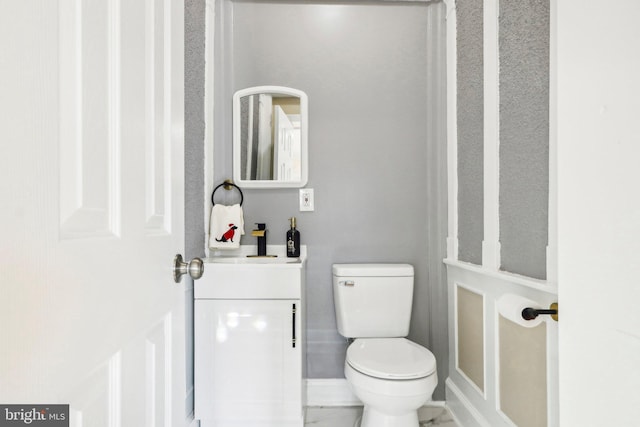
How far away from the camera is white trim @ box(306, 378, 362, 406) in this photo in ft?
5.98

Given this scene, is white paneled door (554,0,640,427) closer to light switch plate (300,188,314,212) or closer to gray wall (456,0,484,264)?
gray wall (456,0,484,264)

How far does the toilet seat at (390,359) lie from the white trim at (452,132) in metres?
0.56

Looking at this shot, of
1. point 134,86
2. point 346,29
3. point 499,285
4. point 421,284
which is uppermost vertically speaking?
point 346,29

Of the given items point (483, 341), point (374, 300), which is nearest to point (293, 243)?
point (374, 300)

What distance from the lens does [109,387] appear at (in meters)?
0.49

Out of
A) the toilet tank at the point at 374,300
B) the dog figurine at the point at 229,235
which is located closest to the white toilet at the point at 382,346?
the toilet tank at the point at 374,300

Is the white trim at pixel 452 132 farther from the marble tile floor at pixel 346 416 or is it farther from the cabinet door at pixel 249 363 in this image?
the cabinet door at pixel 249 363

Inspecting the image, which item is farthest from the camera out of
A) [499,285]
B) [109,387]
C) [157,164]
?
[499,285]

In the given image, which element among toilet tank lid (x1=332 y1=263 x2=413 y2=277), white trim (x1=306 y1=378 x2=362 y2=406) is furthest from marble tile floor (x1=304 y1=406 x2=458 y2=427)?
toilet tank lid (x1=332 y1=263 x2=413 y2=277)

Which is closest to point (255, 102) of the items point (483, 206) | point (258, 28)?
point (258, 28)

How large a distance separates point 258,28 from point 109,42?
1.58 meters

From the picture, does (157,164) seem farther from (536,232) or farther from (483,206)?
(483,206)

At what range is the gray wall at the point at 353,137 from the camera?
186 centimetres

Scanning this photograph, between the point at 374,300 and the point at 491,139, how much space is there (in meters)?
0.94
